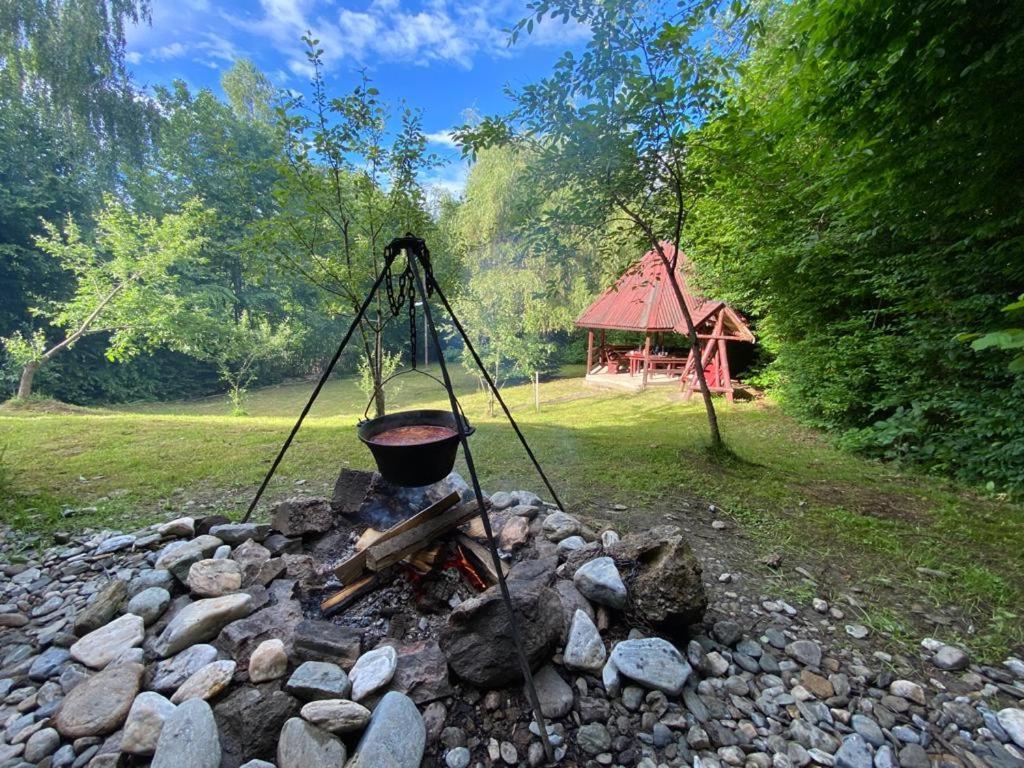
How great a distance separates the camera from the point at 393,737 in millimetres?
1104

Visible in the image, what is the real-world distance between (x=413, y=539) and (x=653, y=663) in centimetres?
103

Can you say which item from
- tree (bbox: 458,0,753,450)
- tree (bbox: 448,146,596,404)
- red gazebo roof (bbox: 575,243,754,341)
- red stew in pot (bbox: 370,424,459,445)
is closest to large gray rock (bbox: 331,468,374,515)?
red stew in pot (bbox: 370,424,459,445)

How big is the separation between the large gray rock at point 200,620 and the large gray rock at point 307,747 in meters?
0.55

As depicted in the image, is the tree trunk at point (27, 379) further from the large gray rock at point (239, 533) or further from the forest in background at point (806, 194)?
the large gray rock at point (239, 533)

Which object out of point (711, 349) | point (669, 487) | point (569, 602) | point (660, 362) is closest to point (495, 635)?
point (569, 602)

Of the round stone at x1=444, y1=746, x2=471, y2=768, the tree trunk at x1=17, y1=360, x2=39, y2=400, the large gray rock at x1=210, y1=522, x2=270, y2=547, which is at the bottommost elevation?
the round stone at x1=444, y1=746, x2=471, y2=768

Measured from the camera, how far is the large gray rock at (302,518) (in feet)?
6.63

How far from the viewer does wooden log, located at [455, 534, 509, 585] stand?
5.73ft

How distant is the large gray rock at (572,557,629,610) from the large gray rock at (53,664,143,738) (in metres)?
1.49

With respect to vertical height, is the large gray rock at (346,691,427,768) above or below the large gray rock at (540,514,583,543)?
below

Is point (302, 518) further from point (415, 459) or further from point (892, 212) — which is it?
point (892, 212)

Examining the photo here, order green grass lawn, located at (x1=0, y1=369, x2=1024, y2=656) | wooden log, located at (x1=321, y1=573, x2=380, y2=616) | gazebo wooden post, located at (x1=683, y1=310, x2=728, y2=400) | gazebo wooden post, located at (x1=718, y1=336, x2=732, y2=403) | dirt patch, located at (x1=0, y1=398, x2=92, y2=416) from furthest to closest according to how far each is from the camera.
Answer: gazebo wooden post, located at (x1=683, y1=310, x2=728, y2=400), gazebo wooden post, located at (x1=718, y1=336, x2=732, y2=403), dirt patch, located at (x1=0, y1=398, x2=92, y2=416), green grass lawn, located at (x1=0, y1=369, x2=1024, y2=656), wooden log, located at (x1=321, y1=573, x2=380, y2=616)

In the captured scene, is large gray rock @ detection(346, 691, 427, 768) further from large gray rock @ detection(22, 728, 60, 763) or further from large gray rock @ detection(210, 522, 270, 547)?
large gray rock @ detection(210, 522, 270, 547)

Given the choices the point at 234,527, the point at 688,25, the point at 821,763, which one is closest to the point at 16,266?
the point at 234,527
